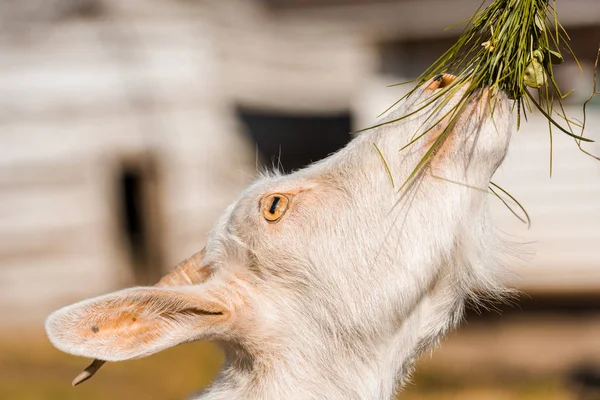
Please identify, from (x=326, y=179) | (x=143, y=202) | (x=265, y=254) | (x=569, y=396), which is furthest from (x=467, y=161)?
(x=143, y=202)

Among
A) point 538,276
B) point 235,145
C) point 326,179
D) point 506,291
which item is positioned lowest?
point 538,276

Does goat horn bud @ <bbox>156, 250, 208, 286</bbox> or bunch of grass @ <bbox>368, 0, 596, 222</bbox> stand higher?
bunch of grass @ <bbox>368, 0, 596, 222</bbox>

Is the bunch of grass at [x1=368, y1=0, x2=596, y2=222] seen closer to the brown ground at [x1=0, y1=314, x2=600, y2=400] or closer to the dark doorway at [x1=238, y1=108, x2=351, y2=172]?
the brown ground at [x1=0, y1=314, x2=600, y2=400]

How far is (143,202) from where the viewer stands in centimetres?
1284

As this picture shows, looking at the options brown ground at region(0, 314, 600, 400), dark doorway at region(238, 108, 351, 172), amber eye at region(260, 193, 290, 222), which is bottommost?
brown ground at region(0, 314, 600, 400)

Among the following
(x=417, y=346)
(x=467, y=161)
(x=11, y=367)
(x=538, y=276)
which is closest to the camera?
(x=467, y=161)

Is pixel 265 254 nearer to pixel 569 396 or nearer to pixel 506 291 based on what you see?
pixel 506 291

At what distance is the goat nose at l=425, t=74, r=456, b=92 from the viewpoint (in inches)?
141

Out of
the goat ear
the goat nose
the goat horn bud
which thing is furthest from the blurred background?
the goat ear

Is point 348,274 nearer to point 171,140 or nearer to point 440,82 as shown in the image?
point 440,82

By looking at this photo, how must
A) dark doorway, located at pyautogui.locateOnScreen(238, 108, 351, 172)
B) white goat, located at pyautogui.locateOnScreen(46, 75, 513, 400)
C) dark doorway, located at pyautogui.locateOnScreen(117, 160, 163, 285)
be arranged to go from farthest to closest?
1. dark doorway, located at pyautogui.locateOnScreen(238, 108, 351, 172)
2. dark doorway, located at pyautogui.locateOnScreen(117, 160, 163, 285)
3. white goat, located at pyautogui.locateOnScreen(46, 75, 513, 400)

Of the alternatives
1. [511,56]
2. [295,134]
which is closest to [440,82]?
[511,56]

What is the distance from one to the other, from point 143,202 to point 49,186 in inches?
52.1

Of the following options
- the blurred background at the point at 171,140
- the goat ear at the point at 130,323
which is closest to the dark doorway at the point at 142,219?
the blurred background at the point at 171,140
